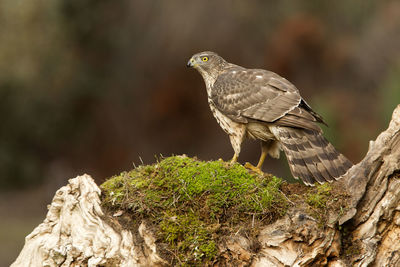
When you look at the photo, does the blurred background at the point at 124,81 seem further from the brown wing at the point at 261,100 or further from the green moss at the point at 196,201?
the green moss at the point at 196,201

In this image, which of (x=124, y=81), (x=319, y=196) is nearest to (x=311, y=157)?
(x=319, y=196)

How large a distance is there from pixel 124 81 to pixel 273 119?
1209cm

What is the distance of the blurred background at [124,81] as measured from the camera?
1670 cm

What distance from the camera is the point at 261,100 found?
741cm

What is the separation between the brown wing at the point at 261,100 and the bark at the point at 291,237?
4.15 feet

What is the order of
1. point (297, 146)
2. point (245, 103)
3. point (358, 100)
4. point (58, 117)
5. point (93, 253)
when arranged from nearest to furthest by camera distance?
point (93, 253) < point (297, 146) < point (245, 103) < point (58, 117) < point (358, 100)

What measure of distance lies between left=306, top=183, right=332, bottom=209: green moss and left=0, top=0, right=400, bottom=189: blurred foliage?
10.7 m

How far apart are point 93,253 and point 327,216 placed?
243 cm

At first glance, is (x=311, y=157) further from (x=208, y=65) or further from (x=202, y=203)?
(x=208, y=65)

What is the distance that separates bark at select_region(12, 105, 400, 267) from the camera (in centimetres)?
537

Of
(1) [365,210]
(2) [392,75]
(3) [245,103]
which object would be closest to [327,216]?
(1) [365,210]

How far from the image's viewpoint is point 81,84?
17.6m

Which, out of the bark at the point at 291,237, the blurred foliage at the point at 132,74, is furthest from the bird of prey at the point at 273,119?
the blurred foliage at the point at 132,74

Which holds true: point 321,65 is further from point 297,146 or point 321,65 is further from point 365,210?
point 365,210
